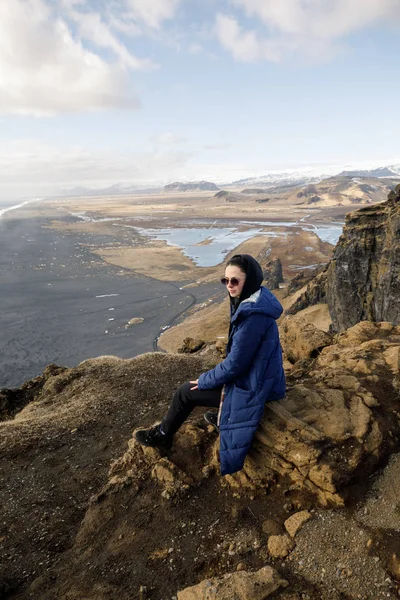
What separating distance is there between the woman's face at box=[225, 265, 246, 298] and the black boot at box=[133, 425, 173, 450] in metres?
3.35

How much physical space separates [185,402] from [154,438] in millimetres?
1324

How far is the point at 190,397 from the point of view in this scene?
6512 millimetres

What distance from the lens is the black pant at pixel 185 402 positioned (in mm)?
6367

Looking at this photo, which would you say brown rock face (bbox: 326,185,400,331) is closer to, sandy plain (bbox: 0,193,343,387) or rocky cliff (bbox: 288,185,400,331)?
rocky cliff (bbox: 288,185,400,331)

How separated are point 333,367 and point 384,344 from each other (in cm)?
235

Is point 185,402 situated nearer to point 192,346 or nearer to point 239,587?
point 239,587

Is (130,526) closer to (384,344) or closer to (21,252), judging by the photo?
(384,344)

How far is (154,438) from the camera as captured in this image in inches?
287

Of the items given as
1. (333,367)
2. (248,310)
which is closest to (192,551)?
(248,310)

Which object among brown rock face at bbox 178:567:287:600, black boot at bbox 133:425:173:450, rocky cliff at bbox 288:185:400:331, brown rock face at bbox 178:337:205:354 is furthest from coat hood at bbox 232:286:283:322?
rocky cliff at bbox 288:185:400:331

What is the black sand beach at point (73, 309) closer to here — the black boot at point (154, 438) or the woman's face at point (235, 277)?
the black boot at point (154, 438)

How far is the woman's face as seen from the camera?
577cm

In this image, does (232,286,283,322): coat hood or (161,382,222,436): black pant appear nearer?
(232,286,283,322): coat hood

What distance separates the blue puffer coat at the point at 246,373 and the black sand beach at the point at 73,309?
4425 centimetres
